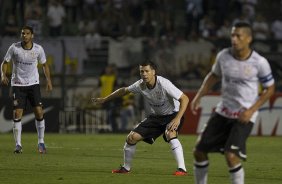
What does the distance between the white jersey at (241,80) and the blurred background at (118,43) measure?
Result: 17.4 m

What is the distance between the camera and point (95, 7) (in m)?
32.3

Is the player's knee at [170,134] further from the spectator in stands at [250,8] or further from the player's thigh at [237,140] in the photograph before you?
the spectator in stands at [250,8]

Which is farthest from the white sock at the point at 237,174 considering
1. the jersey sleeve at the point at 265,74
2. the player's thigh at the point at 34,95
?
the player's thigh at the point at 34,95

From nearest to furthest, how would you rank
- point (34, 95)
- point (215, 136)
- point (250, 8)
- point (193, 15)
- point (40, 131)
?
1. point (215, 136)
2. point (40, 131)
3. point (34, 95)
4. point (193, 15)
5. point (250, 8)

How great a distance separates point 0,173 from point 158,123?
9.33ft

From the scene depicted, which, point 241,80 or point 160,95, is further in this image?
point 160,95

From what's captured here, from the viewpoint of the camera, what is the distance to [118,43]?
28766 millimetres

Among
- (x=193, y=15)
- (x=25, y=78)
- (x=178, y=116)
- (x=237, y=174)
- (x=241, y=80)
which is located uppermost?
(x=241, y=80)

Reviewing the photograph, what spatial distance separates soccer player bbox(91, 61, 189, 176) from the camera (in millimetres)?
14453

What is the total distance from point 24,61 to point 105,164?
386cm

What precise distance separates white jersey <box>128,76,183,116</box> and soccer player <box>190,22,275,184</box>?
12.5 feet

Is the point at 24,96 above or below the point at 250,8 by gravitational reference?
below

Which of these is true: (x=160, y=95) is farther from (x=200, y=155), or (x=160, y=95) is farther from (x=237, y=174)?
(x=237, y=174)

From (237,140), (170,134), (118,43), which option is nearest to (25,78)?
(170,134)
